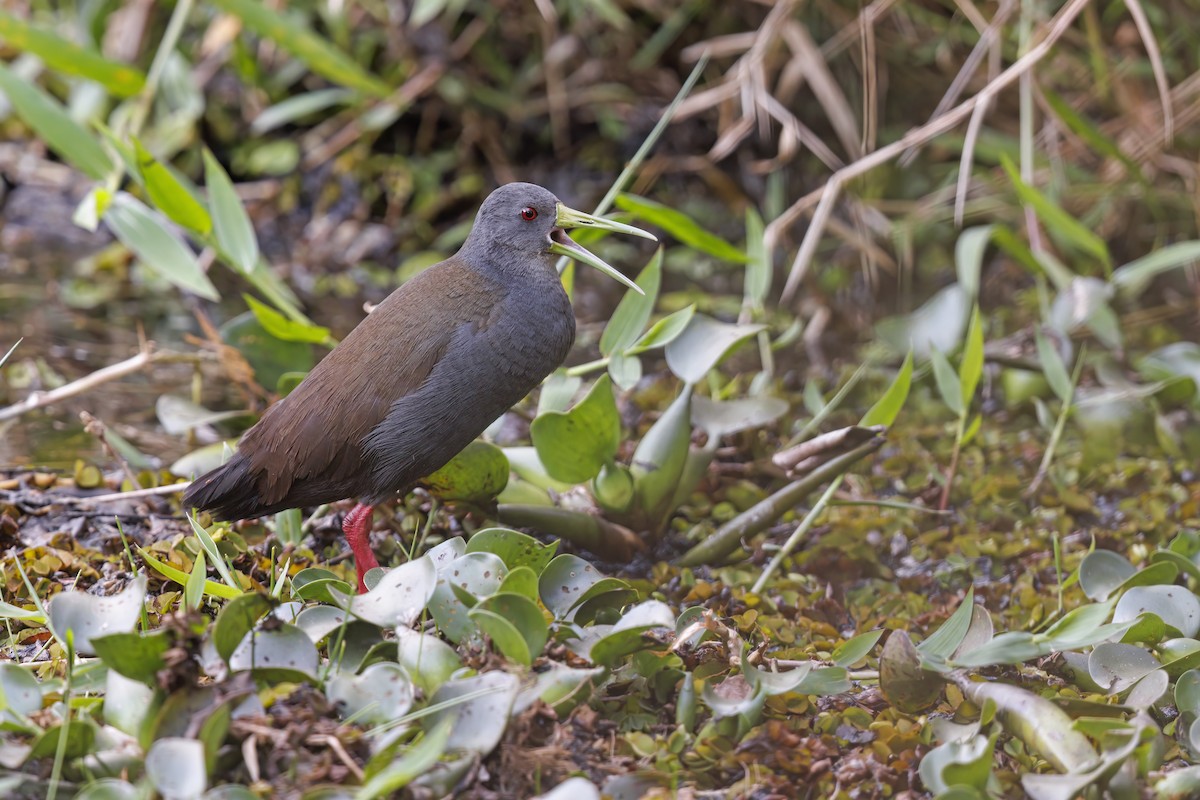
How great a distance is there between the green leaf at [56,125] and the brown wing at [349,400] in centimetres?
159

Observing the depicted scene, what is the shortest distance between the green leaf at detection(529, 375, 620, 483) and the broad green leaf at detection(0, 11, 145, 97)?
2575 mm

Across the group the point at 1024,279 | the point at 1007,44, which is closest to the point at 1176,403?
the point at 1024,279

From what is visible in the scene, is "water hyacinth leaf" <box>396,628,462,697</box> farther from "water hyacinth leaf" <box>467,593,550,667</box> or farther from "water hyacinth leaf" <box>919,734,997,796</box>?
"water hyacinth leaf" <box>919,734,997,796</box>

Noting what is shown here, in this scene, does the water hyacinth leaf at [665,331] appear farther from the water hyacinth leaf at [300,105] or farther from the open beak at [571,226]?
the water hyacinth leaf at [300,105]

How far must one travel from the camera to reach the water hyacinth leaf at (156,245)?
3.94 meters

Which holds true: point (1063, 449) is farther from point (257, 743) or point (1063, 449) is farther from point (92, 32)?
point (92, 32)

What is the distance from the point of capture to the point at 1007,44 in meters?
5.11

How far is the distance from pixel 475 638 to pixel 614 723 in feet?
1.05

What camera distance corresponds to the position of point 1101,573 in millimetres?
3023

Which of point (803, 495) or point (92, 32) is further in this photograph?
point (92, 32)

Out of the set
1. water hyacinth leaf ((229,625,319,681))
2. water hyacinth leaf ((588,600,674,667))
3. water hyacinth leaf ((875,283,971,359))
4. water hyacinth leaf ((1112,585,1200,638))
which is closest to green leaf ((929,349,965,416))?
water hyacinth leaf ((875,283,971,359))

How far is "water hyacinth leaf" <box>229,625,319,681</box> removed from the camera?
233cm

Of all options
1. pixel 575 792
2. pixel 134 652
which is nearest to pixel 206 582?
pixel 134 652

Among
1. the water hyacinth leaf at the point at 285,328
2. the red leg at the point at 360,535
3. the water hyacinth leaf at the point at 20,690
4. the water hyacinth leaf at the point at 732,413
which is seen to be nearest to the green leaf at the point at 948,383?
the water hyacinth leaf at the point at 732,413
